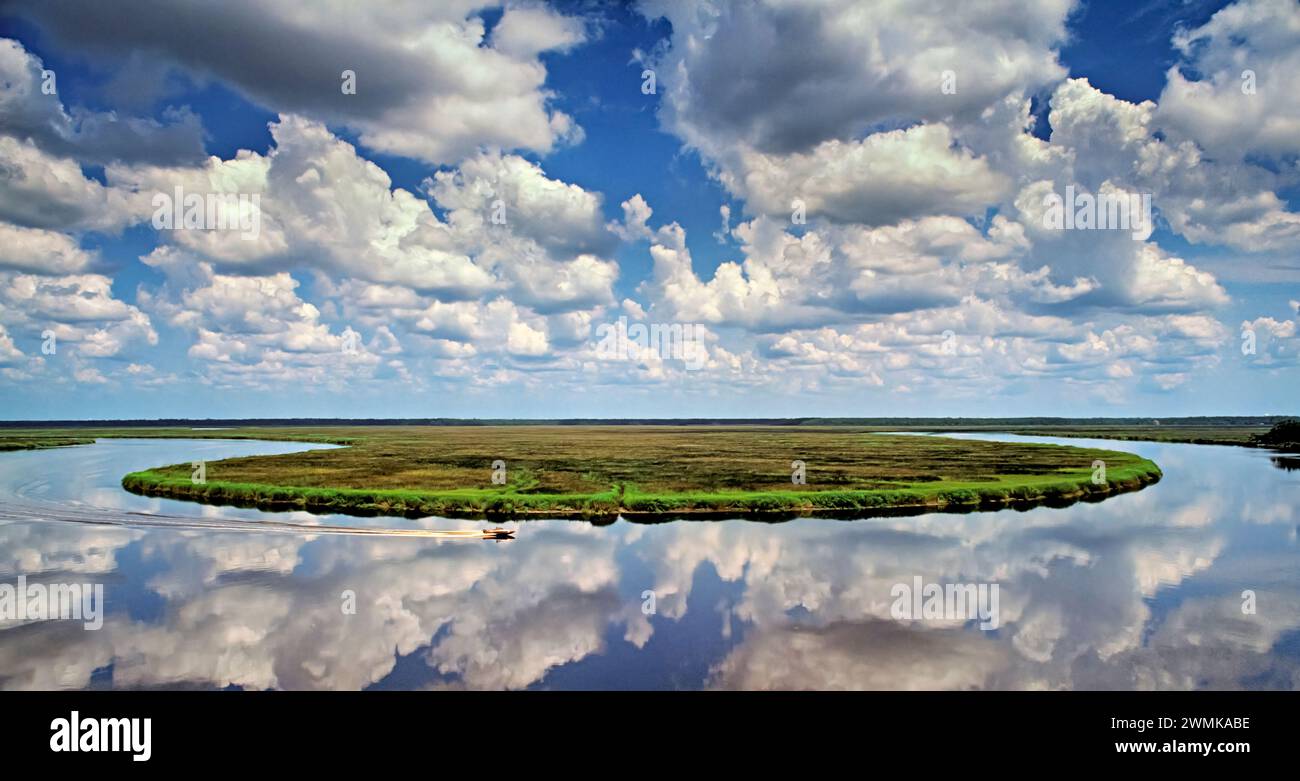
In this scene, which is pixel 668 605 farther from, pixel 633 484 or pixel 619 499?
pixel 633 484

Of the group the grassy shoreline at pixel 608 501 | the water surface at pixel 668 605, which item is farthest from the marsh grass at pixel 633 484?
the water surface at pixel 668 605

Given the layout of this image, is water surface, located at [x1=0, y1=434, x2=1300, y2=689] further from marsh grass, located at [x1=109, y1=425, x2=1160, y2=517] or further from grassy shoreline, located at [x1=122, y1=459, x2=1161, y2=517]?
marsh grass, located at [x1=109, y1=425, x2=1160, y2=517]

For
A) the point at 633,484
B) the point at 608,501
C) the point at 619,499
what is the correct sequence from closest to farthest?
the point at 608,501 → the point at 619,499 → the point at 633,484

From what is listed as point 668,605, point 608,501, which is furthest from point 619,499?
point 668,605

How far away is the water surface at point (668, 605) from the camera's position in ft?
74.3

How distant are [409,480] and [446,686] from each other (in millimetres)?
45983

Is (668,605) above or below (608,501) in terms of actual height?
below

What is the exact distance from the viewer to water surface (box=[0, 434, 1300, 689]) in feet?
74.3

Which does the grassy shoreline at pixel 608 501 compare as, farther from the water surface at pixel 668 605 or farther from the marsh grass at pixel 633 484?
the water surface at pixel 668 605

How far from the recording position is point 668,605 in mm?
30344
